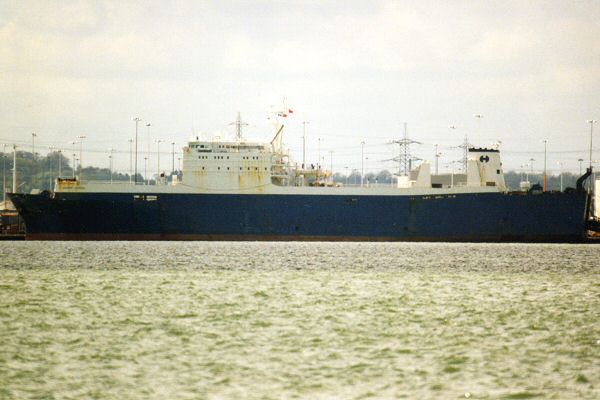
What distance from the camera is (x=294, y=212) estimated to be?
167ft

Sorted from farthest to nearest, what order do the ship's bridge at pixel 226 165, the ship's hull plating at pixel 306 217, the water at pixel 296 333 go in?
the ship's bridge at pixel 226 165 → the ship's hull plating at pixel 306 217 → the water at pixel 296 333

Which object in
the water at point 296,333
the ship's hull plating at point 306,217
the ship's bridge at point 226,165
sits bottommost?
the water at point 296,333

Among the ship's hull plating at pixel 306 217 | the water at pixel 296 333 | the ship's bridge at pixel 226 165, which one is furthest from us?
the ship's bridge at pixel 226 165

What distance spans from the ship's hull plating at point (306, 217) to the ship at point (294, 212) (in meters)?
0.07

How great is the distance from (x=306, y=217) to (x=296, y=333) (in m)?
33.5

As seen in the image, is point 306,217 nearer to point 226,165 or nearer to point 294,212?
point 294,212

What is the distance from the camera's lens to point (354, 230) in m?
51.3

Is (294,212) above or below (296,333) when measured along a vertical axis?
above

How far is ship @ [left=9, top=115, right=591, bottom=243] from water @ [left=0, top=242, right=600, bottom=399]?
14.2m

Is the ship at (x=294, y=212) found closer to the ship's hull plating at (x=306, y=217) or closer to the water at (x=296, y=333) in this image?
the ship's hull plating at (x=306, y=217)

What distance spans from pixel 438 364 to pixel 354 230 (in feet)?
122

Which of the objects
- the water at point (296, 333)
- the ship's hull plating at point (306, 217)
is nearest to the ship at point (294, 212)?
the ship's hull plating at point (306, 217)

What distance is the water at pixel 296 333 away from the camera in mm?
12562

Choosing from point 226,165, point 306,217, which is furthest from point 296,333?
point 226,165
